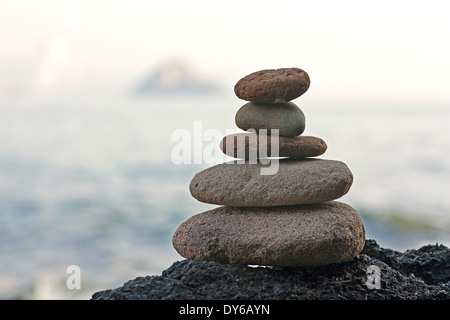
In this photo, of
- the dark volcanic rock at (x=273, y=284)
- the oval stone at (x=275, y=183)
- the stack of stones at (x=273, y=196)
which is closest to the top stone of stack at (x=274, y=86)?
the stack of stones at (x=273, y=196)

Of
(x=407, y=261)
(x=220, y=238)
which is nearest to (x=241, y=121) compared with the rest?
(x=220, y=238)

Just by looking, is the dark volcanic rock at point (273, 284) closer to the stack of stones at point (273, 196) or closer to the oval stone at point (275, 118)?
the stack of stones at point (273, 196)

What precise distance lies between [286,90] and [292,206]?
1.13 metres

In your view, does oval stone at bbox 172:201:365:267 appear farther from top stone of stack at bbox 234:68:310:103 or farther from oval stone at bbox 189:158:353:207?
top stone of stack at bbox 234:68:310:103

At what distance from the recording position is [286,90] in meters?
5.13

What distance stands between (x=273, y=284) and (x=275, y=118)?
1597mm

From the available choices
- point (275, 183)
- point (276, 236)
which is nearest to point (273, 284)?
point (276, 236)

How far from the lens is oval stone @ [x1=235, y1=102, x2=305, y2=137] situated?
520cm

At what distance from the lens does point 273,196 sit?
5.01 meters

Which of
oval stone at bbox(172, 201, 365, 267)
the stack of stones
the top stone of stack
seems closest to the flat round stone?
the stack of stones

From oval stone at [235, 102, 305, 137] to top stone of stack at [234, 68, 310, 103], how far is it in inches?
3.5

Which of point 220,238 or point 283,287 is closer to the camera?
point 283,287

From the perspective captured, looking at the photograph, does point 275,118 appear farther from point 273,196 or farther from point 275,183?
point 273,196
